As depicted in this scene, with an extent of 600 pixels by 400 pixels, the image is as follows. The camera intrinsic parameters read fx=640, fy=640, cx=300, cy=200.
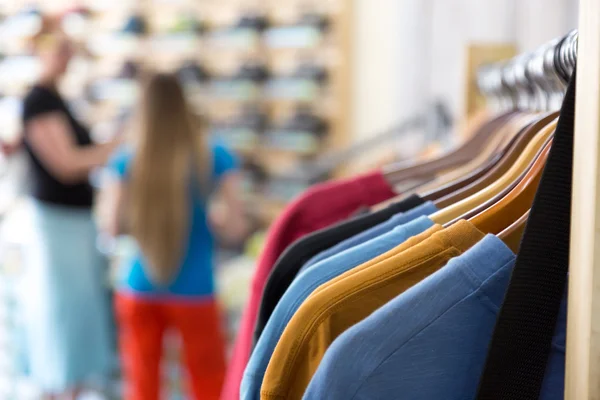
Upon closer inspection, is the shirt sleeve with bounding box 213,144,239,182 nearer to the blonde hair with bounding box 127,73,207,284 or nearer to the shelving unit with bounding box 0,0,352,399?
the blonde hair with bounding box 127,73,207,284

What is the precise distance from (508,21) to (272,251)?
8.69 feet

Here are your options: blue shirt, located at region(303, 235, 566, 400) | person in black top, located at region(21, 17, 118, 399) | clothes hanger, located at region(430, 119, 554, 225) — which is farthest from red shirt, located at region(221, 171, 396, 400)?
person in black top, located at region(21, 17, 118, 399)

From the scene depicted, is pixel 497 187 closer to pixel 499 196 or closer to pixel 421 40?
pixel 499 196

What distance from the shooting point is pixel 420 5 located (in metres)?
3.52

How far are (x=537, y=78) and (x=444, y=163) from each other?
188mm

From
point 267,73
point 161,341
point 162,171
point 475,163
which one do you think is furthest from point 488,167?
point 267,73

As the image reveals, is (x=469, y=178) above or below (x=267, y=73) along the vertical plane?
below

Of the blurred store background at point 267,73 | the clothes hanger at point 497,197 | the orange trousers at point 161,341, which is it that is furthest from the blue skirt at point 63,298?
the clothes hanger at point 497,197

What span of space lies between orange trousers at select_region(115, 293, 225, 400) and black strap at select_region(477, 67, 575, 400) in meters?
1.65

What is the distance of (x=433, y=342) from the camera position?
548mm

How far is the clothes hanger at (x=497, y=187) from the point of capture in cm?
70

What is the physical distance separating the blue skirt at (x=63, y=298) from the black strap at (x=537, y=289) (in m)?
2.36

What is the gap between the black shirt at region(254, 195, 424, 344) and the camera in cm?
72

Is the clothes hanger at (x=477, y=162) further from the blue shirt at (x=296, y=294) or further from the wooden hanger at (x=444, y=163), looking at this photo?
the blue shirt at (x=296, y=294)
